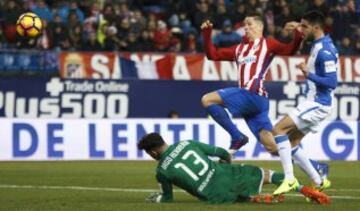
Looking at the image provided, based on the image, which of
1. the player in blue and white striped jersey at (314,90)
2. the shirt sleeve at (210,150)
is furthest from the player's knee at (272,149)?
the shirt sleeve at (210,150)

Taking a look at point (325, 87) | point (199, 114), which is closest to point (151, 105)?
point (199, 114)

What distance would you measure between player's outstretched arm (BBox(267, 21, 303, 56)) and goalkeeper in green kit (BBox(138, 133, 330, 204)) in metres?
2.10

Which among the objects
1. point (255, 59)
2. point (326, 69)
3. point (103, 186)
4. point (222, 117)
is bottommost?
point (103, 186)

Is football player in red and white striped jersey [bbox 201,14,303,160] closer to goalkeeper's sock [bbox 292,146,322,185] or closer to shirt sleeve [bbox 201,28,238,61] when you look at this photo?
shirt sleeve [bbox 201,28,238,61]

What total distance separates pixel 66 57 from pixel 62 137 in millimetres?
2992

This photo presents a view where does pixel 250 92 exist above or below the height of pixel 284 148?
above

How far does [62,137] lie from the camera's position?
24.3m

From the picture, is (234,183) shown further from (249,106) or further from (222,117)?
(222,117)

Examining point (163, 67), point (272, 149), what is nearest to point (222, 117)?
point (272, 149)

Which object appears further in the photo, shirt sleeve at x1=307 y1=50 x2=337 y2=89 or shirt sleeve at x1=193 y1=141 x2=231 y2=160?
shirt sleeve at x1=307 y1=50 x2=337 y2=89

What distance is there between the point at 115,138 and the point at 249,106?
381 inches

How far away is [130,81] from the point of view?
90.2 ft

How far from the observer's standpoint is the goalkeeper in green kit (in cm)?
1302

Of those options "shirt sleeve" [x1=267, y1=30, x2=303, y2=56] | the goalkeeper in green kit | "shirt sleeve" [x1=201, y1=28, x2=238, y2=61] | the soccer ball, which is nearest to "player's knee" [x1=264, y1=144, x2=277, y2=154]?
"shirt sleeve" [x1=267, y1=30, x2=303, y2=56]
